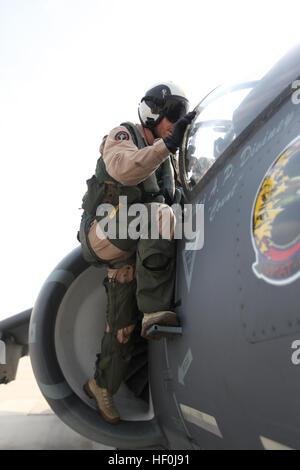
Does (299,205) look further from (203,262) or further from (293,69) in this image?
(293,69)

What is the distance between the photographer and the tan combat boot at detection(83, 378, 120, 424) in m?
2.65

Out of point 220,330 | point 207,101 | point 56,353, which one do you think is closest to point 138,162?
point 207,101

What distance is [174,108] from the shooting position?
2.76m

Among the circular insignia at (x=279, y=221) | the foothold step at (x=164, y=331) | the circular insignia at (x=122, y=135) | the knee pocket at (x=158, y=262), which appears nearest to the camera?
the circular insignia at (x=279, y=221)

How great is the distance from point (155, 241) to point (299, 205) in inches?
45.3

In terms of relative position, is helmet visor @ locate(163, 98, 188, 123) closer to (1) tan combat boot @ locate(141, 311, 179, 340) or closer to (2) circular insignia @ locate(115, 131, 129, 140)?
(2) circular insignia @ locate(115, 131, 129, 140)

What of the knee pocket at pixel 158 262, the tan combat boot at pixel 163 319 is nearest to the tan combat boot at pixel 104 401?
the tan combat boot at pixel 163 319

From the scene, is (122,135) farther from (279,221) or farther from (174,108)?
(279,221)

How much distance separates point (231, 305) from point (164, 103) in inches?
69.3

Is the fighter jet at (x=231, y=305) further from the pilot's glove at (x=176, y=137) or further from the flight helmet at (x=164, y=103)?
the flight helmet at (x=164, y=103)

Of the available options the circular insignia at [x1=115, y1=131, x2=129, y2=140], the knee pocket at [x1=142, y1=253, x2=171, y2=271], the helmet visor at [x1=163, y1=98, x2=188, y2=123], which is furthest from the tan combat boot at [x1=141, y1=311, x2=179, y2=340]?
the helmet visor at [x1=163, y1=98, x2=188, y2=123]

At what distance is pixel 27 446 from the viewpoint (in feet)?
12.6

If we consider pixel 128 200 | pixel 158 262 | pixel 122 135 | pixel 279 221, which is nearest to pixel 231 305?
pixel 279 221

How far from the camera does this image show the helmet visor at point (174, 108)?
275cm
